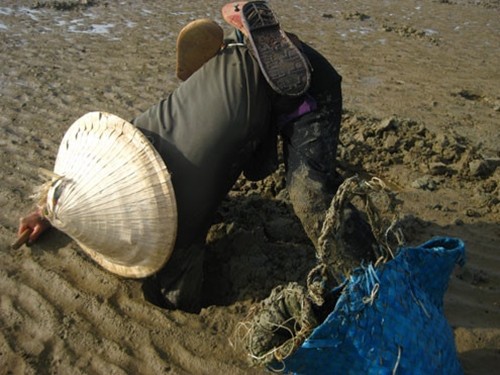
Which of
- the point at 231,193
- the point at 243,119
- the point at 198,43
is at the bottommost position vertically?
the point at 231,193

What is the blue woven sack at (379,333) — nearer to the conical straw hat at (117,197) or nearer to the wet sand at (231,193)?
the wet sand at (231,193)

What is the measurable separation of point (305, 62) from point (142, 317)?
1518mm

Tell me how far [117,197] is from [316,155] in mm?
971

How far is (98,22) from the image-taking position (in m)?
8.88

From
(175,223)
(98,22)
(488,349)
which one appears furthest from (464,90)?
(98,22)

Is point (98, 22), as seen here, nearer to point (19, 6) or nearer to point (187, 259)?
point (19, 6)

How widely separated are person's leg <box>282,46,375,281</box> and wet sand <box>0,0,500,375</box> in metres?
0.60

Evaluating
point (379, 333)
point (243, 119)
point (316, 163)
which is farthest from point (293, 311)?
point (243, 119)

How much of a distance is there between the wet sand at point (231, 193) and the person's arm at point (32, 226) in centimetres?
6

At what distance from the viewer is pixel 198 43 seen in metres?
2.77

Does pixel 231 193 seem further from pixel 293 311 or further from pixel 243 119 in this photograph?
pixel 293 311

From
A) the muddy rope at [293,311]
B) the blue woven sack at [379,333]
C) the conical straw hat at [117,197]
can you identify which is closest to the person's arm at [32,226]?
the conical straw hat at [117,197]

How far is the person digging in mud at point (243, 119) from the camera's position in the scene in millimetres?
2547

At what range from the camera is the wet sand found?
264 cm
